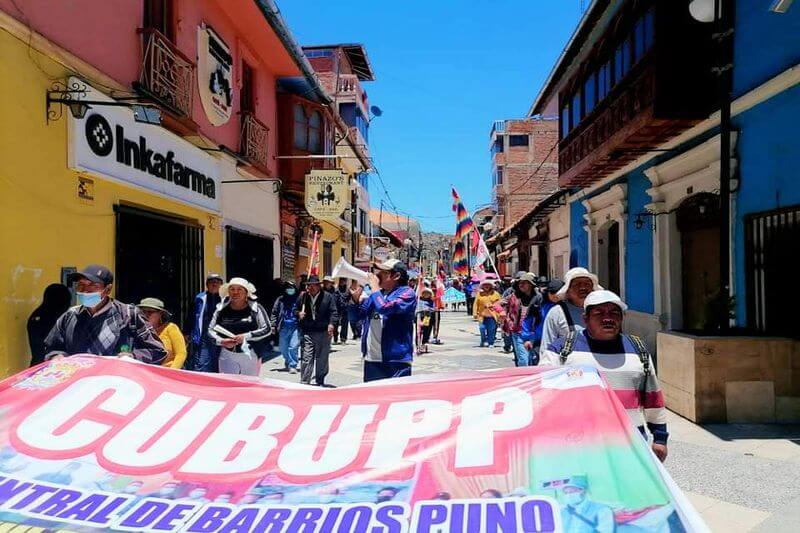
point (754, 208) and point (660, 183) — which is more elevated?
point (660, 183)

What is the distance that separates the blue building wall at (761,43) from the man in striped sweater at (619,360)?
6.62m

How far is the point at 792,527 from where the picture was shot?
4.14 meters

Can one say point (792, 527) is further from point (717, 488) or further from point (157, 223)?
point (157, 223)

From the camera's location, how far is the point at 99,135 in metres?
7.96

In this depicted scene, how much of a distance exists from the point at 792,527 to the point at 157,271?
9290mm

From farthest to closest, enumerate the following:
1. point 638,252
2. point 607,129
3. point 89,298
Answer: point 638,252, point 607,129, point 89,298

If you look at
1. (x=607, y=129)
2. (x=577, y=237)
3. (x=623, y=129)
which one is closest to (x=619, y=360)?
(x=623, y=129)

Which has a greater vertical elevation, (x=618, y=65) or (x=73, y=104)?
(x=618, y=65)

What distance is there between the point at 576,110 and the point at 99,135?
12.3m

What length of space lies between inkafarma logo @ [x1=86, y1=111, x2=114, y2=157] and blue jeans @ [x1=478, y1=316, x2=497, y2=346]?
8.93 metres

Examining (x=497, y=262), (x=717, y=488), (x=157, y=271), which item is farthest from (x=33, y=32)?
(x=497, y=262)

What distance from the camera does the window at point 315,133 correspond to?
58.6ft

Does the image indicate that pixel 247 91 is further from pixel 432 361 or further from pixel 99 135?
pixel 432 361

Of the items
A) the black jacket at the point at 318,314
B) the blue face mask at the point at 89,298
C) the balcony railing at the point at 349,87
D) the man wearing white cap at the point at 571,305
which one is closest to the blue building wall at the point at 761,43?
the man wearing white cap at the point at 571,305
